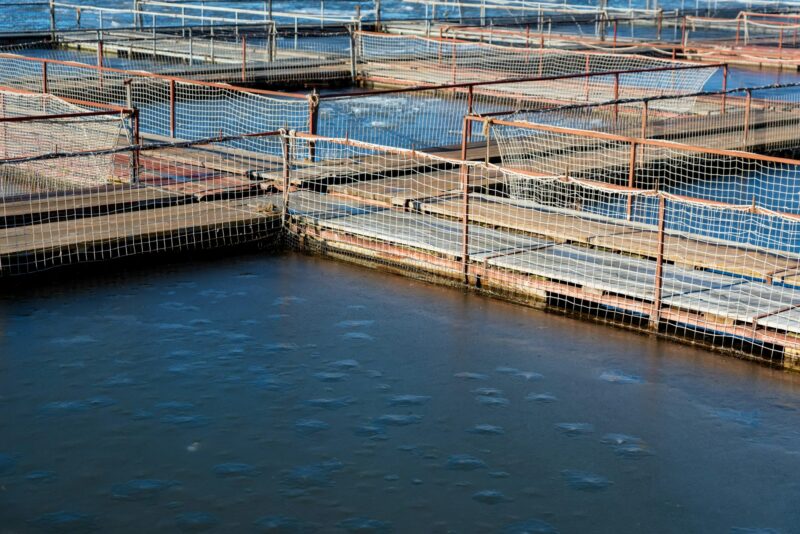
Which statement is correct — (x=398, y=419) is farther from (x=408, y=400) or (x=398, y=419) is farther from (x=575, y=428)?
(x=575, y=428)

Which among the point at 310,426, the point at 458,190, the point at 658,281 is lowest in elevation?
the point at 310,426

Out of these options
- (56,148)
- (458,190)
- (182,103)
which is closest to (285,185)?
(458,190)

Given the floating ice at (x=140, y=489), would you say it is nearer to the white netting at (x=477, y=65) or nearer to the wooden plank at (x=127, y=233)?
the wooden plank at (x=127, y=233)

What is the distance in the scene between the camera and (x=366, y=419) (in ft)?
34.3

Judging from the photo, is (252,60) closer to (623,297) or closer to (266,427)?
(623,297)

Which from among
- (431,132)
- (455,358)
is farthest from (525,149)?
(455,358)

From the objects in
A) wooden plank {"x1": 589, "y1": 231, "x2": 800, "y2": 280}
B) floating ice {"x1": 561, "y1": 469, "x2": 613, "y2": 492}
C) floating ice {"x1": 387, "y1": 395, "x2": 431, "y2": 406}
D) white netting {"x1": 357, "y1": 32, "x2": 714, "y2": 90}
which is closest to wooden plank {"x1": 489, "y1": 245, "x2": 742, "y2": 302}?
wooden plank {"x1": 589, "y1": 231, "x2": 800, "y2": 280}

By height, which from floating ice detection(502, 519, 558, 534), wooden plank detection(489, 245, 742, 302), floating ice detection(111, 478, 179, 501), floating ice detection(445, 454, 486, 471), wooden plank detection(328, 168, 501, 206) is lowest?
floating ice detection(502, 519, 558, 534)

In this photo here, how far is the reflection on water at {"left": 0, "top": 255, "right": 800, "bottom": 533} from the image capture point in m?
8.89

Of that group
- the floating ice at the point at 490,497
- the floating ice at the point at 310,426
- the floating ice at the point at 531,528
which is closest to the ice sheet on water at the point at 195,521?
the floating ice at the point at 310,426

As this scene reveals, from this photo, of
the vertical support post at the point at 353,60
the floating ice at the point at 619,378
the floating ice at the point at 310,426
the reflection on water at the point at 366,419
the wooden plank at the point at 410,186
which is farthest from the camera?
the vertical support post at the point at 353,60

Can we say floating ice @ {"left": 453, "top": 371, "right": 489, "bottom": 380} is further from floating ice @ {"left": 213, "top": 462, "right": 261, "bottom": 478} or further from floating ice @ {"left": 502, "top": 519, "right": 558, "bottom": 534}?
floating ice @ {"left": 502, "top": 519, "right": 558, "bottom": 534}

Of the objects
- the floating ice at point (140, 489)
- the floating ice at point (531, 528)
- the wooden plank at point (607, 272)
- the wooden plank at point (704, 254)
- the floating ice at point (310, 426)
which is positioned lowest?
the floating ice at point (531, 528)

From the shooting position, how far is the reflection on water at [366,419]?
8.89 metres
